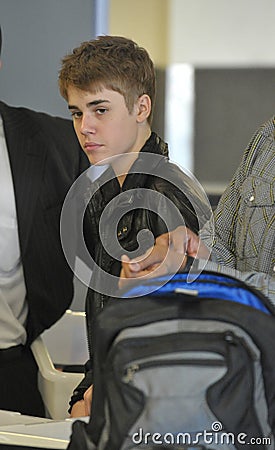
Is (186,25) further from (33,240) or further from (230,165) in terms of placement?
(33,240)

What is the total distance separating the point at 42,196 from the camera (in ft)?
7.69

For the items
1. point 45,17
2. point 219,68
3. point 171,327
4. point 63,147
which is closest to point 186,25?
point 219,68

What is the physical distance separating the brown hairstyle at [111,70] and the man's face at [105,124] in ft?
0.05

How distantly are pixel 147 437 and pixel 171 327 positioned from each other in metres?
0.13

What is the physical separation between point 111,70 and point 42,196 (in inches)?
27.3

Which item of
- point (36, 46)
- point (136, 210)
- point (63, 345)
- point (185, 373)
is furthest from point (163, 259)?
point (36, 46)

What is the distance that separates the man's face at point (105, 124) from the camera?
1688 mm

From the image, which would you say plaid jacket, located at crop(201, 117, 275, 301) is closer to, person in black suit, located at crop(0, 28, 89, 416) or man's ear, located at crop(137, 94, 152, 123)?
man's ear, located at crop(137, 94, 152, 123)

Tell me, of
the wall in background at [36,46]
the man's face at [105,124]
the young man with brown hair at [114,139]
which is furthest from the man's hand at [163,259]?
the wall in background at [36,46]

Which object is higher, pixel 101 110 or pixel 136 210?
pixel 101 110

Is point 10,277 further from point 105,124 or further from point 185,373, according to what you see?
point 185,373

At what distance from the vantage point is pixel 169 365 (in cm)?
103

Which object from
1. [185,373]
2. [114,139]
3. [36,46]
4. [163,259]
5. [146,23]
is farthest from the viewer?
[146,23]

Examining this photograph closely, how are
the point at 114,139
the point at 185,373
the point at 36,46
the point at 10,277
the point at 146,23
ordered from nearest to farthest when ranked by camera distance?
the point at 185,373 → the point at 114,139 → the point at 10,277 → the point at 36,46 → the point at 146,23
